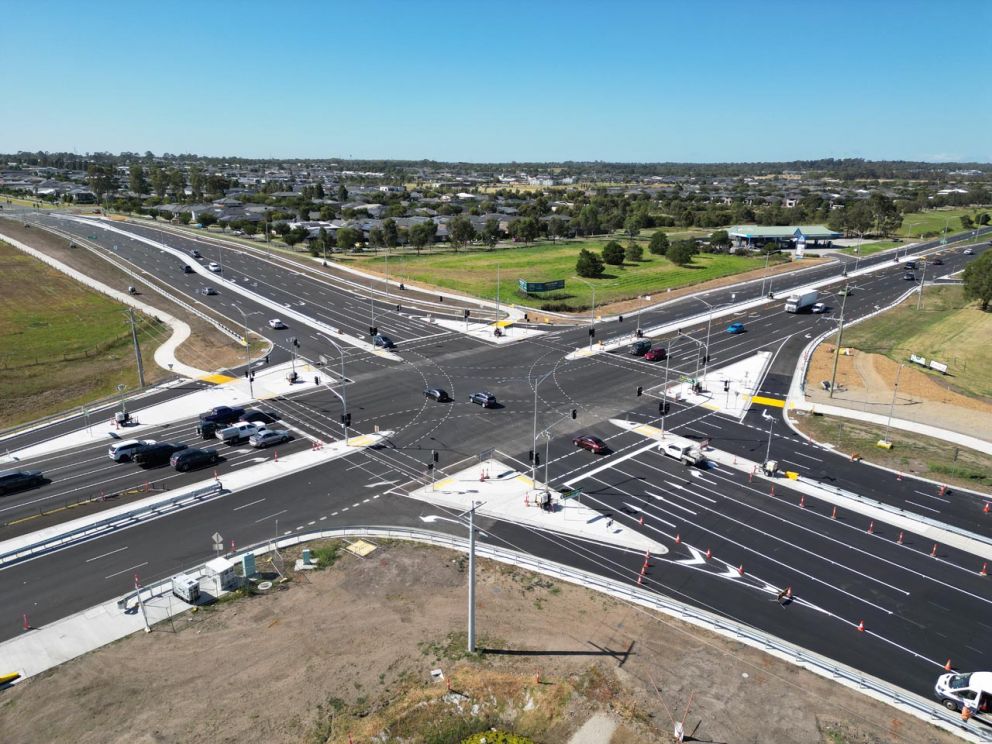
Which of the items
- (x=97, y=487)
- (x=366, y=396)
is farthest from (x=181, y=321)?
(x=97, y=487)

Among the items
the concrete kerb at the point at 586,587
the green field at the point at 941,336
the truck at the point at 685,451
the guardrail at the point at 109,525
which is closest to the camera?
the concrete kerb at the point at 586,587

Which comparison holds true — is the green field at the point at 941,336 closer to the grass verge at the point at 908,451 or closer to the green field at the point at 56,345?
the grass verge at the point at 908,451

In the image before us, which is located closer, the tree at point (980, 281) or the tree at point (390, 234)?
the tree at point (980, 281)

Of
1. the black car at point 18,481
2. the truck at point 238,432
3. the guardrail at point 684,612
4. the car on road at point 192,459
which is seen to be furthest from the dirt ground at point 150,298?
the guardrail at point 684,612

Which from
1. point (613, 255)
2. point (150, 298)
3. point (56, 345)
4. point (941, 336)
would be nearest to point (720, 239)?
point (613, 255)

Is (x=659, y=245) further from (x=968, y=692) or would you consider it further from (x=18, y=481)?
(x=18, y=481)

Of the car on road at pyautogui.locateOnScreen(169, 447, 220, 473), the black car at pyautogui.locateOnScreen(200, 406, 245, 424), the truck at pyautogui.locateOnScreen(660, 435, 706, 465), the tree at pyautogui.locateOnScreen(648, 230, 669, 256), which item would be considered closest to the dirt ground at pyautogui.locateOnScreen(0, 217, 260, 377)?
the black car at pyautogui.locateOnScreen(200, 406, 245, 424)

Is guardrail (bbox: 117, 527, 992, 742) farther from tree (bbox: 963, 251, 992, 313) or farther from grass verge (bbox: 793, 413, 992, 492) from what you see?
tree (bbox: 963, 251, 992, 313)
